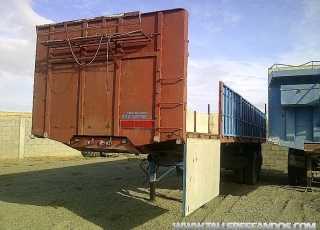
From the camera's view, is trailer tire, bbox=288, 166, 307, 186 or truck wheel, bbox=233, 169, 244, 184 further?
truck wheel, bbox=233, 169, 244, 184

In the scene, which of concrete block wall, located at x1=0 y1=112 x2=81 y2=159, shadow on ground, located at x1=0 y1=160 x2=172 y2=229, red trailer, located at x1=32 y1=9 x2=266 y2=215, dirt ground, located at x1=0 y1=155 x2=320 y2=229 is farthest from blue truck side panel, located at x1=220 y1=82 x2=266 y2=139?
concrete block wall, located at x1=0 y1=112 x2=81 y2=159

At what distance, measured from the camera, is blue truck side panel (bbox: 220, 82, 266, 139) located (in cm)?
713

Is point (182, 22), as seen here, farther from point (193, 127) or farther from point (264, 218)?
point (264, 218)

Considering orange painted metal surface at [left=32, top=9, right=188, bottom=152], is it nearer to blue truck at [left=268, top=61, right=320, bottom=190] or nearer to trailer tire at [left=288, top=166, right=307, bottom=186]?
blue truck at [left=268, top=61, right=320, bottom=190]

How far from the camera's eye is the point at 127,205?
6.73m

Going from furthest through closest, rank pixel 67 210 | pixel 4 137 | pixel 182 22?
pixel 4 137, pixel 67 210, pixel 182 22

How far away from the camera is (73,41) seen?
17.9 ft

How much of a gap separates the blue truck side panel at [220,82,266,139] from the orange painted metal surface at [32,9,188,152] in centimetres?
219

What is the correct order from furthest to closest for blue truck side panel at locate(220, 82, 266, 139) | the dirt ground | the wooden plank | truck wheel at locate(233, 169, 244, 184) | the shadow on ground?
truck wheel at locate(233, 169, 244, 184)
blue truck side panel at locate(220, 82, 266, 139)
the shadow on ground
the dirt ground
the wooden plank

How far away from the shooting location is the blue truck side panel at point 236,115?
713 centimetres

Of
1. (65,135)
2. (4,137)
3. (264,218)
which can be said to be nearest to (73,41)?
(65,135)

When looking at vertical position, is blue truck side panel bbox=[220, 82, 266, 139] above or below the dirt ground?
above

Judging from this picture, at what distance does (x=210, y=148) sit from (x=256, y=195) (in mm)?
3039

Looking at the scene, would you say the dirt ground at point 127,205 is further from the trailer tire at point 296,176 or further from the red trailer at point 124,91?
the red trailer at point 124,91
